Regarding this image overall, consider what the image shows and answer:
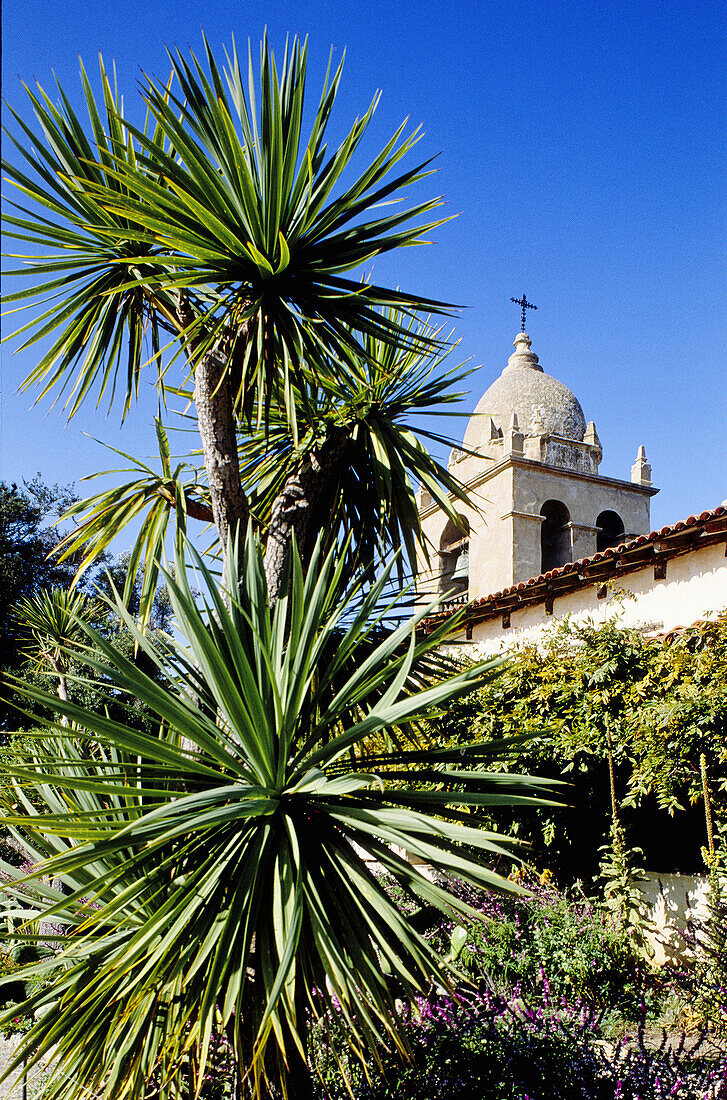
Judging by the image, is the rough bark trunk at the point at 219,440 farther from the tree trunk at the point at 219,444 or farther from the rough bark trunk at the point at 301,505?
the rough bark trunk at the point at 301,505

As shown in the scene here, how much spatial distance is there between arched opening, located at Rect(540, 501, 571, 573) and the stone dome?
168 cm

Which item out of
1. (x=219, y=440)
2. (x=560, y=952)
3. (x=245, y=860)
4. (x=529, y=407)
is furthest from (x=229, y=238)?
(x=529, y=407)

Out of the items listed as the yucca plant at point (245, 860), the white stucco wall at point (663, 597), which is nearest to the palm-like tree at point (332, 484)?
the yucca plant at point (245, 860)

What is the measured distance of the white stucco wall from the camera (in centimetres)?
723

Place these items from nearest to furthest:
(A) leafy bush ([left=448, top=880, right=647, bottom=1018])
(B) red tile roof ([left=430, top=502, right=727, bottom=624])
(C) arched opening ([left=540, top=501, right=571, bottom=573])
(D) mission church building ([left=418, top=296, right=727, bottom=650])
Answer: (A) leafy bush ([left=448, top=880, right=647, bottom=1018]) < (B) red tile roof ([left=430, top=502, right=727, bottom=624]) < (D) mission church building ([left=418, top=296, right=727, bottom=650]) < (C) arched opening ([left=540, top=501, right=571, bottom=573])

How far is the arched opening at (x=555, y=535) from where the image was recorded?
53.5 feet

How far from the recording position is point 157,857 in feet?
7.94

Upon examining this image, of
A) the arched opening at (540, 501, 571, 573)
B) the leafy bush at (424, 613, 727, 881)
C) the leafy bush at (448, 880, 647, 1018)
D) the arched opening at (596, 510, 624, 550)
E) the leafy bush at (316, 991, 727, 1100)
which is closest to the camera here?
the leafy bush at (316, 991, 727, 1100)

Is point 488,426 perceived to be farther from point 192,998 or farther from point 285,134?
point 192,998

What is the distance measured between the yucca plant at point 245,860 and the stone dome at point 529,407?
1478cm

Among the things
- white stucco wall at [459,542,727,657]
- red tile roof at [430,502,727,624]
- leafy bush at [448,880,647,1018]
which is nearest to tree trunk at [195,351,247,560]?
leafy bush at [448,880,647,1018]

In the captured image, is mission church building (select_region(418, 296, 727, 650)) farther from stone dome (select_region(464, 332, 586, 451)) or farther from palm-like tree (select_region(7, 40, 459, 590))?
palm-like tree (select_region(7, 40, 459, 590))

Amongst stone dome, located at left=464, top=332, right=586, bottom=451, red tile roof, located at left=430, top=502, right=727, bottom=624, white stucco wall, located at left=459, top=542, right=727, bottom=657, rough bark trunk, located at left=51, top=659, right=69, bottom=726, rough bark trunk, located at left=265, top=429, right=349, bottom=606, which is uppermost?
stone dome, located at left=464, top=332, right=586, bottom=451

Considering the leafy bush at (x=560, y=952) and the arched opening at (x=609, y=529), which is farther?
the arched opening at (x=609, y=529)
